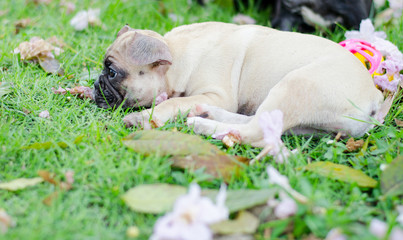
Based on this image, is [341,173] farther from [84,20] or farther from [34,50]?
[84,20]

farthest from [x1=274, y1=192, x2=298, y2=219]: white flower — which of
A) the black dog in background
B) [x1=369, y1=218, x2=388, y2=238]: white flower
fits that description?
the black dog in background

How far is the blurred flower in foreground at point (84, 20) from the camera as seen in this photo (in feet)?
13.5

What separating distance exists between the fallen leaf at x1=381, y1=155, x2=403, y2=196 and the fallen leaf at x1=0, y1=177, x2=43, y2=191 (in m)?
1.59

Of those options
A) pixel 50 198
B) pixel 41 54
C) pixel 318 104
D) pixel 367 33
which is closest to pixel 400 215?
pixel 318 104

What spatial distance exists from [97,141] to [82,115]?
49cm

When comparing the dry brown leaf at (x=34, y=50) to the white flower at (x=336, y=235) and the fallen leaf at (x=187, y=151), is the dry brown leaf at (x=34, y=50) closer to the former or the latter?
the fallen leaf at (x=187, y=151)

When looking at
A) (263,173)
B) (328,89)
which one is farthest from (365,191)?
(328,89)

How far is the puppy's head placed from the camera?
2.79m

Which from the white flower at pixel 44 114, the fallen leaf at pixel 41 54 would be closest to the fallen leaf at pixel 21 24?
the fallen leaf at pixel 41 54

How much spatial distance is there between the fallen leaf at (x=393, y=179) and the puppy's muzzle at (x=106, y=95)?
1.70 m

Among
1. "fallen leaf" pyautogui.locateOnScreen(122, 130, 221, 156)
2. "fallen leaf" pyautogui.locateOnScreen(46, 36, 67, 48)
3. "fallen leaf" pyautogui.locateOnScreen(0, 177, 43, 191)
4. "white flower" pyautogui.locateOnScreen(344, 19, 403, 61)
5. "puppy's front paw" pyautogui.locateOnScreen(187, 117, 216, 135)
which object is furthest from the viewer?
"fallen leaf" pyautogui.locateOnScreen(46, 36, 67, 48)

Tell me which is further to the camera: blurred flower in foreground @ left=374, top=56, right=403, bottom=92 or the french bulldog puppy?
blurred flower in foreground @ left=374, top=56, right=403, bottom=92

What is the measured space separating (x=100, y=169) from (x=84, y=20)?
2495 millimetres

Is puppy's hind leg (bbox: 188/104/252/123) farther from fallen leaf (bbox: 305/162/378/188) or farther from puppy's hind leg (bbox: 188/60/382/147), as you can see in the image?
fallen leaf (bbox: 305/162/378/188)
